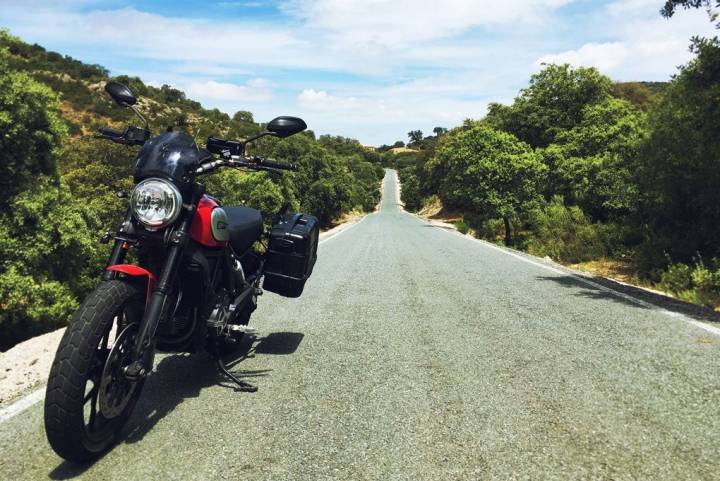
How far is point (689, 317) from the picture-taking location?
19.1 ft

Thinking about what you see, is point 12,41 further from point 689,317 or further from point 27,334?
point 689,317

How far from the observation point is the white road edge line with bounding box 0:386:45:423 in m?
3.04

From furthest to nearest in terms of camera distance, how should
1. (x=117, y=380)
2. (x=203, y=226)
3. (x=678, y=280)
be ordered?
(x=678, y=280)
(x=203, y=226)
(x=117, y=380)

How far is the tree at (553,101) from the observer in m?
37.6

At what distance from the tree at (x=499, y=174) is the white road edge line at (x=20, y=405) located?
29995mm

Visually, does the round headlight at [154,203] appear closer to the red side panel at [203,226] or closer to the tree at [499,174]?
the red side panel at [203,226]

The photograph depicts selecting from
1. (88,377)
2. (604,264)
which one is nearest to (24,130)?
(88,377)

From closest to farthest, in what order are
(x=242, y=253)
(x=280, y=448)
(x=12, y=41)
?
1. (x=280, y=448)
2. (x=242, y=253)
3. (x=12, y=41)

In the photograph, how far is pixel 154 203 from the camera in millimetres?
2764

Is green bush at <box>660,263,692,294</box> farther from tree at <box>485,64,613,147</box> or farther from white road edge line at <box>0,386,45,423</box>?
tree at <box>485,64,613,147</box>

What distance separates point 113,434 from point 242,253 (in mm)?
1812

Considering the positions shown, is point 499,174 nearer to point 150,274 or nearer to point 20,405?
point 150,274

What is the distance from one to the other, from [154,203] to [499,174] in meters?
32.9

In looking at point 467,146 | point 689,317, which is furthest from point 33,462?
point 467,146
